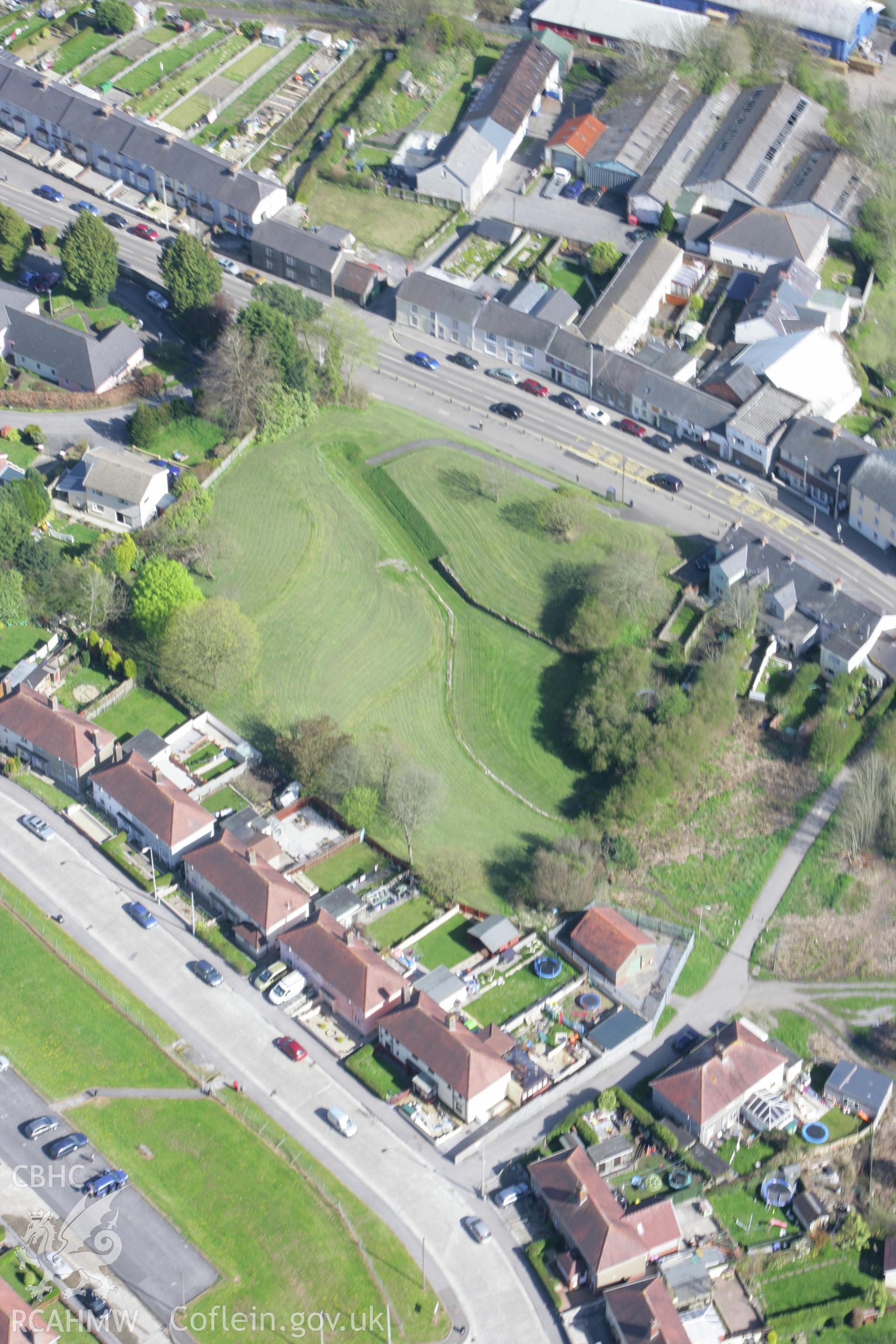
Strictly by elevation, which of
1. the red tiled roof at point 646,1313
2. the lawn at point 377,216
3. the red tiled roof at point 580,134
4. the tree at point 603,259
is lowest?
the red tiled roof at point 646,1313

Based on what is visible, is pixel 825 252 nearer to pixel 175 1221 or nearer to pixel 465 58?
pixel 465 58

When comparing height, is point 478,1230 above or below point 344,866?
below

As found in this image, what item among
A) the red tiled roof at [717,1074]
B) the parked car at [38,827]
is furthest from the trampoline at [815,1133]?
the parked car at [38,827]

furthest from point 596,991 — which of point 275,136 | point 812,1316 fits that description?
point 275,136

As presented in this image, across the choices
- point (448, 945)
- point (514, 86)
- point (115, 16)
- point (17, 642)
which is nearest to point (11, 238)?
point (17, 642)

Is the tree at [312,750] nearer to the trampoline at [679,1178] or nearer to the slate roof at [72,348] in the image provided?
the trampoline at [679,1178]

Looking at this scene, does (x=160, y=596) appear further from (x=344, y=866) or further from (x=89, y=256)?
(x=89, y=256)
